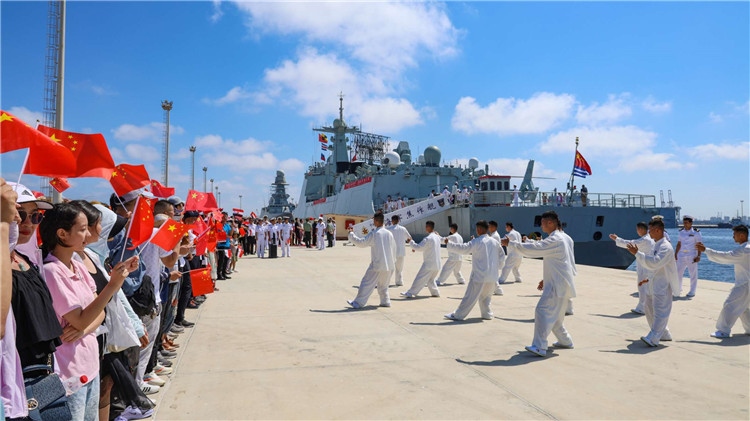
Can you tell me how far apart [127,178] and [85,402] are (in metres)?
2.13

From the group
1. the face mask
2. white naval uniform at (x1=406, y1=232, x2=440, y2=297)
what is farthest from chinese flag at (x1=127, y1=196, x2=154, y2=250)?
white naval uniform at (x1=406, y1=232, x2=440, y2=297)

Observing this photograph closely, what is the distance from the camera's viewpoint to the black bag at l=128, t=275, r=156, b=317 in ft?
11.8

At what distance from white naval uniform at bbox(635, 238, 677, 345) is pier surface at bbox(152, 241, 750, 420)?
0.27 meters

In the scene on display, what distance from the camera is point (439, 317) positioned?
24.8ft

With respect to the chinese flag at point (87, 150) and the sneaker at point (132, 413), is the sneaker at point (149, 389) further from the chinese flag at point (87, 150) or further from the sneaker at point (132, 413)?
the chinese flag at point (87, 150)

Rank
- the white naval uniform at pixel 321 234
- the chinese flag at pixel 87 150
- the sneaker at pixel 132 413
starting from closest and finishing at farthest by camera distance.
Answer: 1. the chinese flag at pixel 87 150
2. the sneaker at pixel 132 413
3. the white naval uniform at pixel 321 234

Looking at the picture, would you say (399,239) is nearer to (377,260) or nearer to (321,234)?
(377,260)

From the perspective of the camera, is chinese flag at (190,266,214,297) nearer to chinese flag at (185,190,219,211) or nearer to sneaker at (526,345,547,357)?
chinese flag at (185,190,219,211)

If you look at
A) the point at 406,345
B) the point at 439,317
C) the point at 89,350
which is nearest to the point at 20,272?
the point at 89,350

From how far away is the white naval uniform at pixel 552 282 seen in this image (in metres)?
5.39

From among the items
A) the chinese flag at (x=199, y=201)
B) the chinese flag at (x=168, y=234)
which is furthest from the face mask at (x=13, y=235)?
the chinese flag at (x=199, y=201)

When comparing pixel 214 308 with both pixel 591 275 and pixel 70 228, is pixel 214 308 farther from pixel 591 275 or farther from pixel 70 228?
pixel 591 275

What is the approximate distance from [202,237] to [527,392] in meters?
4.07

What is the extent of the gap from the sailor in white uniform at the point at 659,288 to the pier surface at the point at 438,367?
20 centimetres
